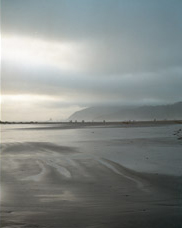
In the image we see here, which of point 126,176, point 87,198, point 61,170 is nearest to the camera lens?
point 87,198

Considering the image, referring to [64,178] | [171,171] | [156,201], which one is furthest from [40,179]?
[171,171]

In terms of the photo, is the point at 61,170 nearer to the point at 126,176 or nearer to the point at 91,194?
the point at 126,176

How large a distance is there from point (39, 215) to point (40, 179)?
368 cm

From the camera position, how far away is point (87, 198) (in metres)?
7.34

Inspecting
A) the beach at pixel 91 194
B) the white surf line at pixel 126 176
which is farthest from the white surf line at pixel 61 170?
the white surf line at pixel 126 176

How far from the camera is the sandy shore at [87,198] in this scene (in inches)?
226

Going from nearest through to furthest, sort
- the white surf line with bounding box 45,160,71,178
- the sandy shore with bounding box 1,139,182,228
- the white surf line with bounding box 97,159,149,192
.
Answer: the sandy shore with bounding box 1,139,182,228 → the white surf line with bounding box 97,159,149,192 → the white surf line with bounding box 45,160,71,178

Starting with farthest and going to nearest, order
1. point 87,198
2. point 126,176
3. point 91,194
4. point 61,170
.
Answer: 1. point 61,170
2. point 126,176
3. point 91,194
4. point 87,198

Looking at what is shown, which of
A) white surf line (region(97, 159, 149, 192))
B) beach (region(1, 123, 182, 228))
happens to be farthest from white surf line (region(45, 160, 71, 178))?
white surf line (region(97, 159, 149, 192))

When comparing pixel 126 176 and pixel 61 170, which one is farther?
pixel 61 170

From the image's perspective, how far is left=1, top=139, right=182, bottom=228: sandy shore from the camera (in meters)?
5.73

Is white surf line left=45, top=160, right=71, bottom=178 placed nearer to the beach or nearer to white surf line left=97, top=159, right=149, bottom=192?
the beach

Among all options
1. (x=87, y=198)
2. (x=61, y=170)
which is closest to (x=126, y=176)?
(x=61, y=170)

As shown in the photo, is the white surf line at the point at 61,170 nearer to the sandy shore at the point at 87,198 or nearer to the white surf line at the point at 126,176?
the sandy shore at the point at 87,198
